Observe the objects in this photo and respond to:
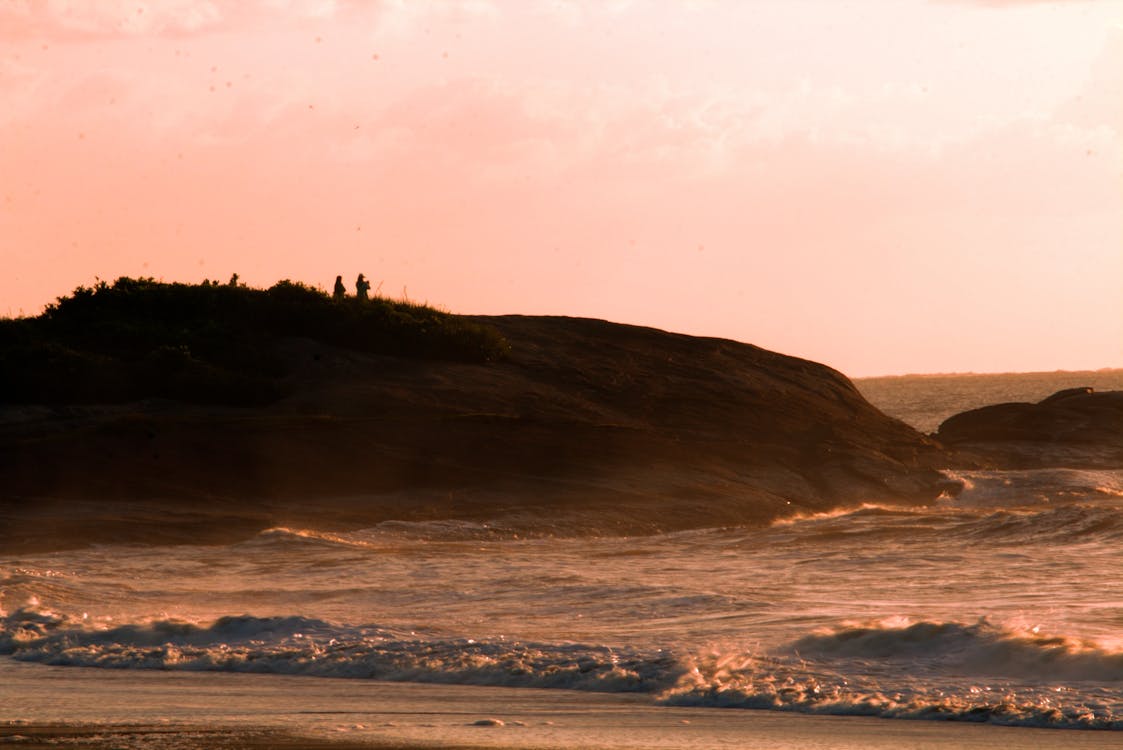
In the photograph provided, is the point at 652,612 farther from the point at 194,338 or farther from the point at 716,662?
the point at 194,338

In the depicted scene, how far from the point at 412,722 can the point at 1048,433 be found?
112 feet

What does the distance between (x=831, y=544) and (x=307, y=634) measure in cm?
1023

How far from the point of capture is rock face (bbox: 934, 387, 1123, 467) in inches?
1500

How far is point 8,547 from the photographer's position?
20328 mm

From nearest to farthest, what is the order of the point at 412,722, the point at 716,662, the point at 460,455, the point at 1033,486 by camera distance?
the point at 412,722, the point at 716,662, the point at 460,455, the point at 1033,486

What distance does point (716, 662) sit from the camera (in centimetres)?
1162

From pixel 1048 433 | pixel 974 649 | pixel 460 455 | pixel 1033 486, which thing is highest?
pixel 1048 433

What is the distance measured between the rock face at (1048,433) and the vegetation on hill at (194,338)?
14187 mm

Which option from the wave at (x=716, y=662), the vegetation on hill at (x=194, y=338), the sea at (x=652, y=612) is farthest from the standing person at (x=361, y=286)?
the wave at (x=716, y=662)

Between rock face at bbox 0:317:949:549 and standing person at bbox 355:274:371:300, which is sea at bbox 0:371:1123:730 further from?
standing person at bbox 355:274:371:300

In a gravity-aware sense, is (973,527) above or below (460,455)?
below

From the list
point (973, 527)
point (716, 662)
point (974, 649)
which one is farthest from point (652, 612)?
point (973, 527)

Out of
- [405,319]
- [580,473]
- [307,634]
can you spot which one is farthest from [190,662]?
[405,319]

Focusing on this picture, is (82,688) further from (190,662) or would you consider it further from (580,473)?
(580,473)
